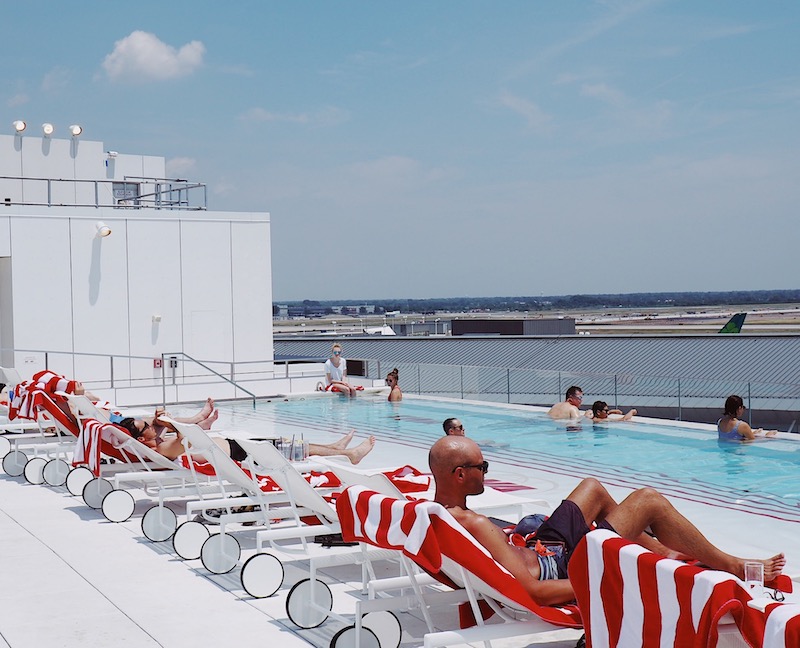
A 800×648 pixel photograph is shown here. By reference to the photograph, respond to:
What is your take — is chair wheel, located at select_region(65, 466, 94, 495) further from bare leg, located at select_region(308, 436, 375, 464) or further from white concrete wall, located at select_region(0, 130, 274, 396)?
white concrete wall, located at select_region(0, 130, 274, 396)

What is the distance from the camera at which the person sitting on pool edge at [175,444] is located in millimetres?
7941

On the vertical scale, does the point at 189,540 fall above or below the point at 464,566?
below

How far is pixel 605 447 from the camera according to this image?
12.1 metres

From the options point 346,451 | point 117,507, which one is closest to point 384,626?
point 117,507

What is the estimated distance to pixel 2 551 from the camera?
664 cm

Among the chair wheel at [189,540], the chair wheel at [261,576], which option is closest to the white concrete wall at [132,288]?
the chair wheel at [189,540]

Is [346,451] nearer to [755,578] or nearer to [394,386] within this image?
[755,578]

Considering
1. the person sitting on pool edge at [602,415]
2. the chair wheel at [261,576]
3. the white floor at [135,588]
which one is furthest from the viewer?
the person sitting on pool edge at [602,415]

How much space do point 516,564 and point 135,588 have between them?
8.25 ft

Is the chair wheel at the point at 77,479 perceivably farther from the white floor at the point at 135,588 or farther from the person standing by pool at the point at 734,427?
the person standing by pool at the point at 734,427

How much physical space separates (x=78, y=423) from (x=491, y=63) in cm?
3359

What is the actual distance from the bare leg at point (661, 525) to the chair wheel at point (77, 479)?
5.74 meters

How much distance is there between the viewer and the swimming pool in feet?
30.4

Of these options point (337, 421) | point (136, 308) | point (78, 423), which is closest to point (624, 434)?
point (337, 421)
